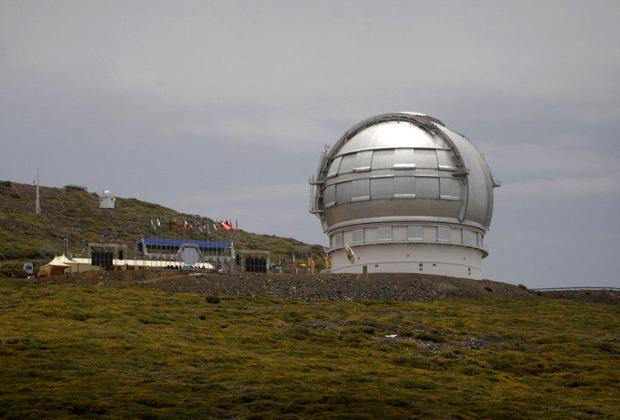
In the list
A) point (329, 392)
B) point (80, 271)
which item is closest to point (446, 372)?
point (329, 392)

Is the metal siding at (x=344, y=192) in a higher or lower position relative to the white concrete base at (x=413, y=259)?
higher

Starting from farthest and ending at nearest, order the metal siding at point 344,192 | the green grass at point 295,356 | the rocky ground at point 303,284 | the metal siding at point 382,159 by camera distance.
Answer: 1. the metal siding at point 344,192
2. the metal siding at point 382,159
3. the rocky ground at point 303,284
4. the green grass at point 295,356

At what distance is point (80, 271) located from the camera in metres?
94.1

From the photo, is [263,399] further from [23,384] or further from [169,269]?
[169,269]

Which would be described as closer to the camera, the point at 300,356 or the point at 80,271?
the point at 300,356

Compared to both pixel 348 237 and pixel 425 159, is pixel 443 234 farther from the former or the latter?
pixel 348 237

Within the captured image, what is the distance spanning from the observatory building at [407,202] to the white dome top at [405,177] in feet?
0.24

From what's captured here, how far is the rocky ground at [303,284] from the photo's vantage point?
84812 mm

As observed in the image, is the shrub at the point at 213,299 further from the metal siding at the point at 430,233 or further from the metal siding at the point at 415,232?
the metal siding at the point at 430,233

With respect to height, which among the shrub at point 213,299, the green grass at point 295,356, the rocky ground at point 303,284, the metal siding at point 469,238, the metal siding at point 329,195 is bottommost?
the green grass at point 295,356

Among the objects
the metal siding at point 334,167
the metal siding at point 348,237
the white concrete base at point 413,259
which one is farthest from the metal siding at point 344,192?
the white concrete base at point 413,259

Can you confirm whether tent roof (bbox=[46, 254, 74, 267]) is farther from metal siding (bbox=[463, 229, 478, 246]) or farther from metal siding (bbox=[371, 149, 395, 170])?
metal siding (bbox=[463, 229, 478, 246])

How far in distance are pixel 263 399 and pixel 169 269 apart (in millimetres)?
45051

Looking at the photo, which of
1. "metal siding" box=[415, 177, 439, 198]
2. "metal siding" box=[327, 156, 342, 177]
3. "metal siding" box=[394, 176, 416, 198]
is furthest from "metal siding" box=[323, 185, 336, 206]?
"metal siding" box=[415, 177, 439, 198]
